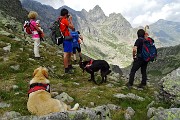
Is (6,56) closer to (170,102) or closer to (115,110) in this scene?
(115,110)

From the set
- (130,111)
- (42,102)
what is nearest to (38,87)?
(42,102)

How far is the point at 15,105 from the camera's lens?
1084 centimetres

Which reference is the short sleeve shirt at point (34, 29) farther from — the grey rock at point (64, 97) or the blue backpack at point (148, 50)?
the grey rock at point (64, 97)

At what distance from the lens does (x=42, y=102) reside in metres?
9.02

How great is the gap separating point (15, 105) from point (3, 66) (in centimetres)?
634

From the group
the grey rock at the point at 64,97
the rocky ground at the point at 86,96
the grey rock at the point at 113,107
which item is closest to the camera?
the rocky ground at the point at 86,96

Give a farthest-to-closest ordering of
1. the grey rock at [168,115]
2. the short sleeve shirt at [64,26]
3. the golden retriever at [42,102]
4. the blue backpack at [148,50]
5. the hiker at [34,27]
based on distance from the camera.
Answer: the hiker at [34,27] → the short sleeve shirt at [64,26] → the blue backpack at [148,50] → the golden retriever at [42,102] → the grey rock at [168,115]

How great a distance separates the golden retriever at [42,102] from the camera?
29.0 ft

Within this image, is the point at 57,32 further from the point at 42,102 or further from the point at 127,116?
the point at 42,102

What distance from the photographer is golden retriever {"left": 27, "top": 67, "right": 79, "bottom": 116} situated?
8.83 m

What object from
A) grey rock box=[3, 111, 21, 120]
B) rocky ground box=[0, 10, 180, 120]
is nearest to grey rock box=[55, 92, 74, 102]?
rocky ground box=[0, 10, 180, 120]

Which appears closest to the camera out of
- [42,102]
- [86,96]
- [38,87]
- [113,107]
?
[42,102]

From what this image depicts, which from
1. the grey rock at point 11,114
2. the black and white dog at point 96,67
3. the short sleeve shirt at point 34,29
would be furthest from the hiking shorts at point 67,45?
the grey rock at point 11,114

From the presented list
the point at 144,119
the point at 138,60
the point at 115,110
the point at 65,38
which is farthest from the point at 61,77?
the point at 144,119
